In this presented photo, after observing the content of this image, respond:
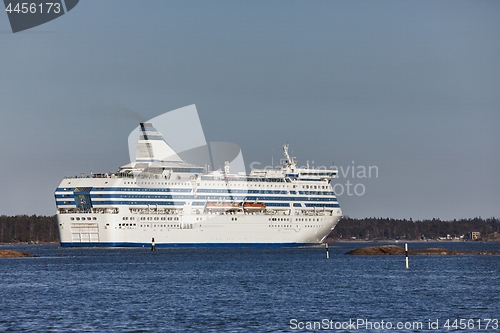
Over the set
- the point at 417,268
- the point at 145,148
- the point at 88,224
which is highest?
the point at 145,148

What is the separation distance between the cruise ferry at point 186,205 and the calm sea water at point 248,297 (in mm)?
25788

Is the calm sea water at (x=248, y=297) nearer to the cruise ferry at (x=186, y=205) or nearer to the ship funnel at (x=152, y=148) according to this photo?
the cruise ferry at (x=186, y=205)

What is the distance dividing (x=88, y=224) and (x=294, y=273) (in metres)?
39.2

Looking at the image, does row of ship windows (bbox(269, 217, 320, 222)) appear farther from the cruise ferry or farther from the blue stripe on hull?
the blue stripe on hull

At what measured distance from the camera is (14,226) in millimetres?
190875

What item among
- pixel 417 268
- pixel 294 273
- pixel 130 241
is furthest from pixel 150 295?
pixel 130 241

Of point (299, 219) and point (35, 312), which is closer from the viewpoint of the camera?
point (35, 312)

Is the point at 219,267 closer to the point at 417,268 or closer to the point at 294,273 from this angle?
the point at 294,273

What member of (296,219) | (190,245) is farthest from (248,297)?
(296,219)

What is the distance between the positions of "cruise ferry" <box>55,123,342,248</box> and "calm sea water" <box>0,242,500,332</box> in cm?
2579

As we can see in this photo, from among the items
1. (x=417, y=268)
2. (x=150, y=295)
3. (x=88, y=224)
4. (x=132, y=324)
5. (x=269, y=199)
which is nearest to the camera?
(x=132, y=324)

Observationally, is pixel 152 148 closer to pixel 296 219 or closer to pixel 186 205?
pixel 186 205

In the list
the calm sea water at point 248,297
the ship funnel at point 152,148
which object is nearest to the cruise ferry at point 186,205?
the ship funnel at point 152,148

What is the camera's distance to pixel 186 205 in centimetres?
9181
